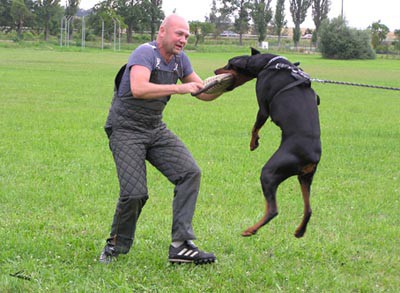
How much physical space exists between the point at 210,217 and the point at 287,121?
294 cm

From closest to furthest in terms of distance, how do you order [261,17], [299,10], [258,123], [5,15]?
[258,123] → [5,15] → [261,17] → [299,10]

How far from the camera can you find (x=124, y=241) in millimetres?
5523

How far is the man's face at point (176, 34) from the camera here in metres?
5.07

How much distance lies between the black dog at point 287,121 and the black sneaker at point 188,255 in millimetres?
1187

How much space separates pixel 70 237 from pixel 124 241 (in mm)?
828

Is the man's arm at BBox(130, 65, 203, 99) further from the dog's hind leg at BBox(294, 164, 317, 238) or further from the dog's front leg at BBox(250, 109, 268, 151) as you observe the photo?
the dog's hind leg at BBox(294, 164, 317, 238)

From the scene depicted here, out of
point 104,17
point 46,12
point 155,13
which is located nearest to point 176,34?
point 104,17

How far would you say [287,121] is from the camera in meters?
4.25

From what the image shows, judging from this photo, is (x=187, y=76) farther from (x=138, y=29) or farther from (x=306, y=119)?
(x=138, y=29)

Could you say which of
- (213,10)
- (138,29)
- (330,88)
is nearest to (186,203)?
(330,88)

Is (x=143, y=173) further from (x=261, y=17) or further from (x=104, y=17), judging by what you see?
(x=261, y=17)

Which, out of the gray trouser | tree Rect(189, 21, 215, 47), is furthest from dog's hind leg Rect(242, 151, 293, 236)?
tree Rect(189, 21, 215, 47)

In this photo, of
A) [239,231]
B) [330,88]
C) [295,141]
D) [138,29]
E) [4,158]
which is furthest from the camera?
[138,29]

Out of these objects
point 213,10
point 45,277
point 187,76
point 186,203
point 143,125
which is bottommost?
point 45,277
